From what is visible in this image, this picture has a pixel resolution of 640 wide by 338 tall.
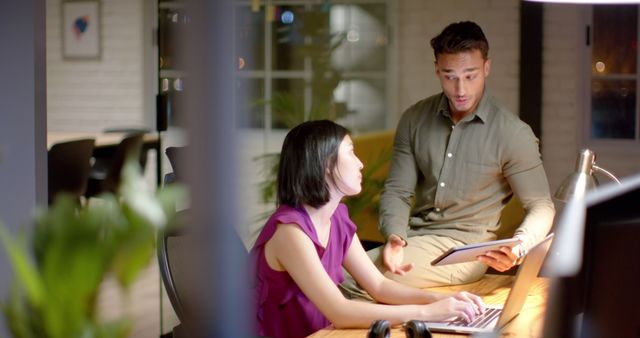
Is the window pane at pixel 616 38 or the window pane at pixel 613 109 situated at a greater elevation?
the window pane at pixel 616 38

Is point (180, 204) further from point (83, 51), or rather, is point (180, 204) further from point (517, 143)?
point (83, 51)

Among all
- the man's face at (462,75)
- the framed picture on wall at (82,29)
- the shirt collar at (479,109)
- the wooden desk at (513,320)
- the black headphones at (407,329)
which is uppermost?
the framed picture on wall at (82,29)

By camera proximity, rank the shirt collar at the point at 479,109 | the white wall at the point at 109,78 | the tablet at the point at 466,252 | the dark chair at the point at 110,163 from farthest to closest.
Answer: the white wall at the point at 109,78 → the dark chair at the point at 110,163 → the shirt collar at the point at 479,109 → the tablet at the point at 466,252

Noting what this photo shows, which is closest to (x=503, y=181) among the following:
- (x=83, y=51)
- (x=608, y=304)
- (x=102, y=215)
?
(x=608, y=304)

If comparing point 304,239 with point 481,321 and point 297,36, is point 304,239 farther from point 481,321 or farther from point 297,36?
point 297,36

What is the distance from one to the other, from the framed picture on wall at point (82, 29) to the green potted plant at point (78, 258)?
8.90 m

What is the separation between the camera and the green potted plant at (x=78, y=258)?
1.34m

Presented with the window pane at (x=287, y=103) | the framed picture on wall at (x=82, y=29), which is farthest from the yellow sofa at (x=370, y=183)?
the framed picture on wall at (x=82, y=29)

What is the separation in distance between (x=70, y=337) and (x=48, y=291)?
0.06 meters

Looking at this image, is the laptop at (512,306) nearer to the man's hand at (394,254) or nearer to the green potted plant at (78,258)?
the man's hand at (394,254)

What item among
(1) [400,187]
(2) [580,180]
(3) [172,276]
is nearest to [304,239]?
(3) [172,276]

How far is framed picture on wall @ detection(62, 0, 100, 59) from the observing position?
1007 cm

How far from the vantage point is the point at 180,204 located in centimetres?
132

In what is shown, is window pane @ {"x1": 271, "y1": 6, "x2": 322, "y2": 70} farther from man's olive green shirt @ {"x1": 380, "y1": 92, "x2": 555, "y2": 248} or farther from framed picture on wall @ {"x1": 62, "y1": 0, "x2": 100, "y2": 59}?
framed picture on wall @ {"x1": 62, "y1": 0, "x2": 100, "y2": 59}
